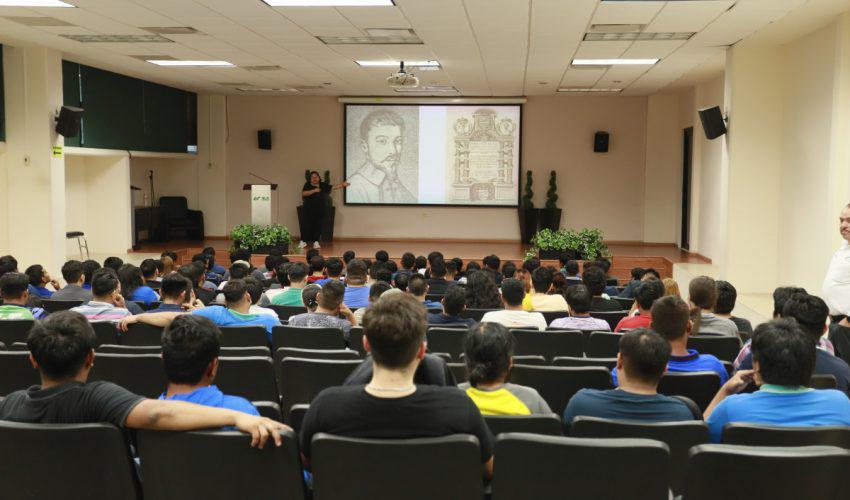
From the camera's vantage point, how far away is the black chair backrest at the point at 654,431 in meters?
2.48

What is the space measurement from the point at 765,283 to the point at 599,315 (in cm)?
612

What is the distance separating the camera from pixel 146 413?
2266mm

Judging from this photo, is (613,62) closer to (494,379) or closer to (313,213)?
(313,213)

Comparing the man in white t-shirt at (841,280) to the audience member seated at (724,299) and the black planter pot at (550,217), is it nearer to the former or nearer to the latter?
the audience member seated at (724,299)

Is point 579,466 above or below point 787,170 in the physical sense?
below

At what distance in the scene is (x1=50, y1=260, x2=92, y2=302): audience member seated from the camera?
20.2 ft

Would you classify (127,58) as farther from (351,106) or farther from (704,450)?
(704,450)

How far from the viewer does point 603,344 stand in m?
4.61

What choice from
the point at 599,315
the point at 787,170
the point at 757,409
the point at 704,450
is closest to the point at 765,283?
the point at 787,170

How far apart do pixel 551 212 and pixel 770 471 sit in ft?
49.9

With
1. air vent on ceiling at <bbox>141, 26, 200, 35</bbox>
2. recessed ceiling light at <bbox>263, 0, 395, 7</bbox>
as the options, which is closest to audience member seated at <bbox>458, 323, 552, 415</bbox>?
recessed ceiling light at <bbox>263, 0, 395, 7</bbox>

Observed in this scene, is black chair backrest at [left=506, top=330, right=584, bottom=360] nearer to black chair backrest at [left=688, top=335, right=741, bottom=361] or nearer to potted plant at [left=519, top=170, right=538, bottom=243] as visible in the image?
black chair backrest at [left=688, top=335, right=741, bottom=361]

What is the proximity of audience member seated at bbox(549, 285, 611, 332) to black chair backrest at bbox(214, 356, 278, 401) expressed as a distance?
2.15m

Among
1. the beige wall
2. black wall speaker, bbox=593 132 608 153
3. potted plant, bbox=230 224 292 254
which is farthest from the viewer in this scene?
the beige wall
